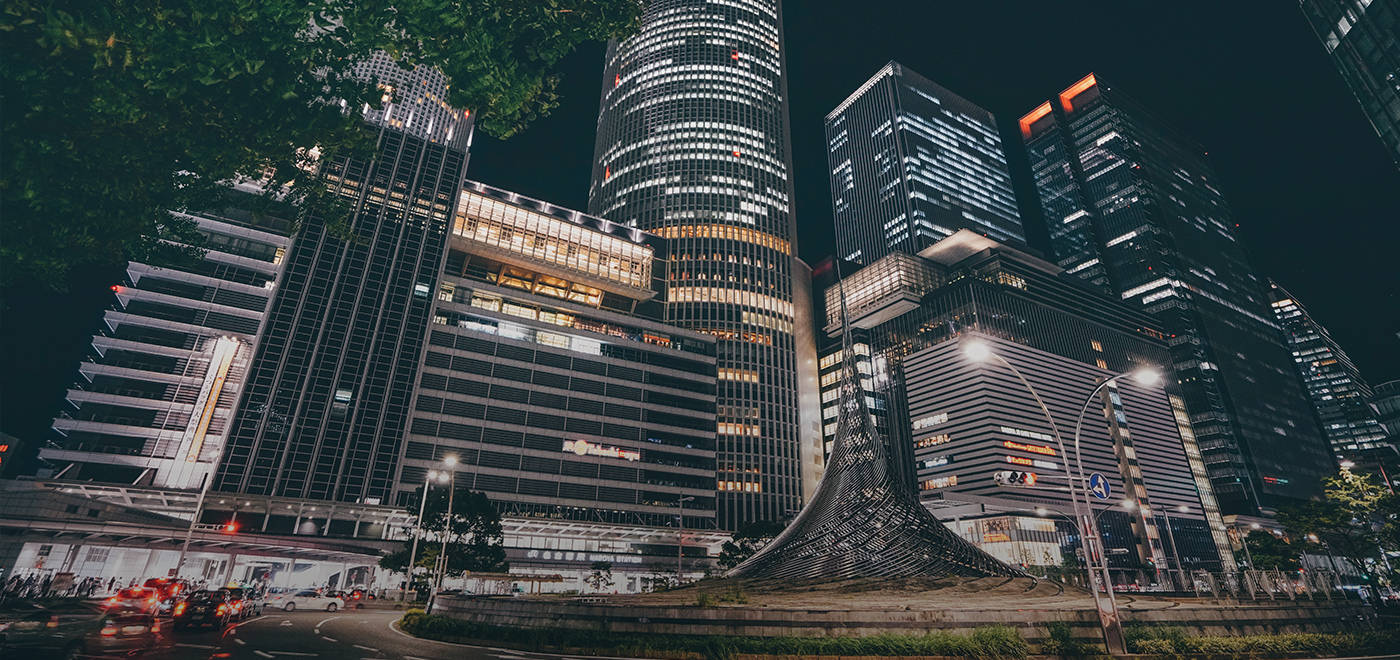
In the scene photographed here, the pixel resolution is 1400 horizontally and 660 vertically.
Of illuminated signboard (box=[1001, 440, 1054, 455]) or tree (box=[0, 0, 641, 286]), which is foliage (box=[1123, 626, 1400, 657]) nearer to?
tree (box=[0, 0, 641, 286])

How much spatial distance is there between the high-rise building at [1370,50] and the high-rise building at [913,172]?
353ft

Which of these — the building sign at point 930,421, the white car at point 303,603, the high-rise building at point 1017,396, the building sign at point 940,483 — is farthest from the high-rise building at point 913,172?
the white car at point 303,603

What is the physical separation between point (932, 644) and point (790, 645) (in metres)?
3.67

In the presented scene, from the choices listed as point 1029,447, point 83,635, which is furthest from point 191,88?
point 1029,447

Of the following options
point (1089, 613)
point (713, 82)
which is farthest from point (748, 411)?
point (1089, 613)

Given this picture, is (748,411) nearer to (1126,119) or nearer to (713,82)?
(713,82)

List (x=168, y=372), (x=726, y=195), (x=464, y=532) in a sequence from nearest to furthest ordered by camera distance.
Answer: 1. (x=464, y=532)
2. (x=168, y=372)
3. (x=726, y=195)

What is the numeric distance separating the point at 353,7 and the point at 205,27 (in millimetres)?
2238

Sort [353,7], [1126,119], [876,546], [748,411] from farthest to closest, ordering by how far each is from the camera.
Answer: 1. [1126,119]
2. [748,411]
3. [876,546]
4. [353,7]

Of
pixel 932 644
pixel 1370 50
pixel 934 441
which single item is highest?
pixel 1370 50

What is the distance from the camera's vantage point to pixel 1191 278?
16100cm

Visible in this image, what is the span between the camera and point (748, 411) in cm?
10294

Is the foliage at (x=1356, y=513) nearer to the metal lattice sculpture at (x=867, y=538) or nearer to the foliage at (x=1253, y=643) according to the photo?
the foliage at (x=1253, y=643)

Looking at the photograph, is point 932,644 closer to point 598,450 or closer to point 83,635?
point 83,635
